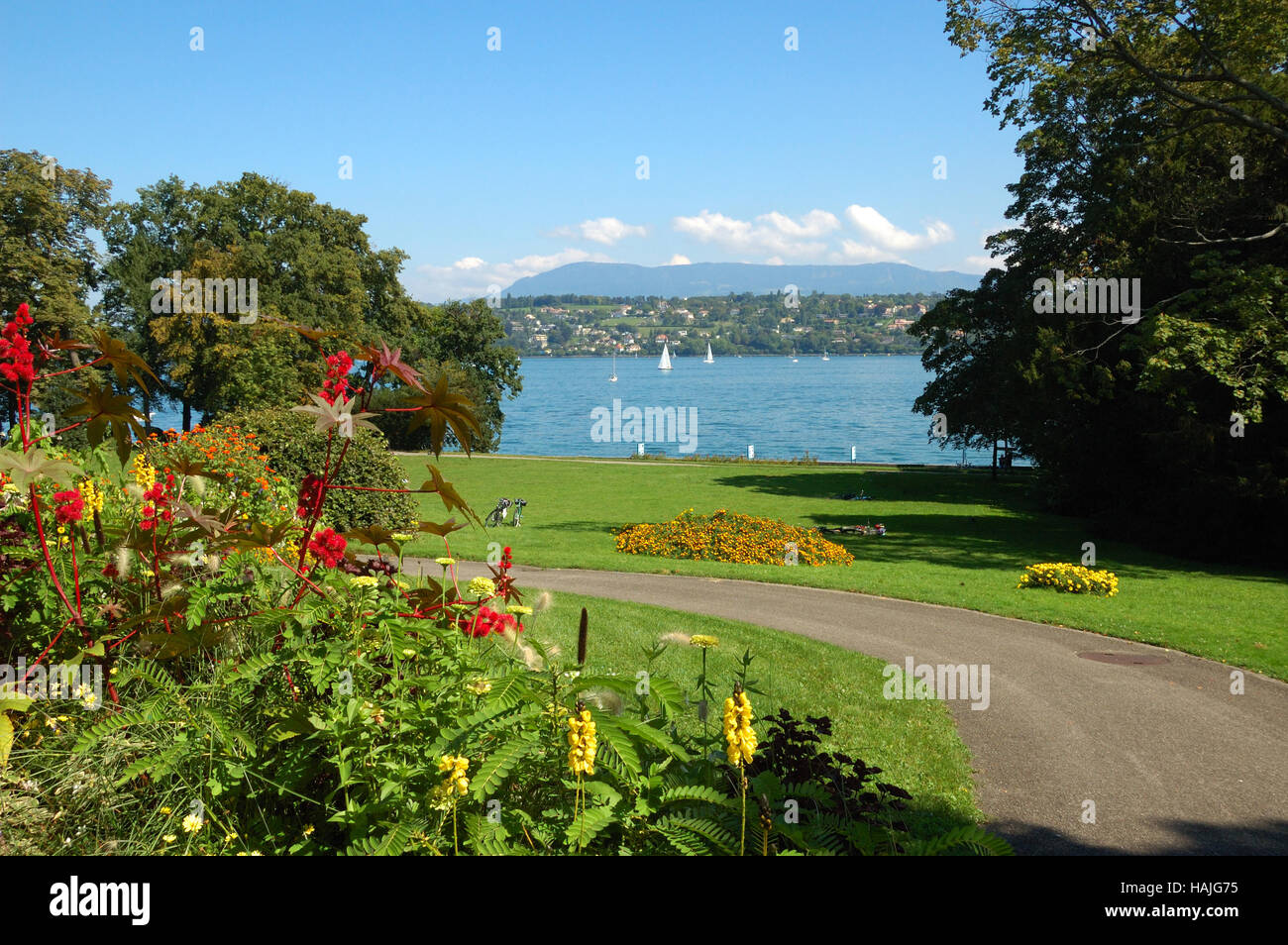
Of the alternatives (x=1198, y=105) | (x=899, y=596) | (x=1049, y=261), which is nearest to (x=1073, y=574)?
(x=899, y=596)

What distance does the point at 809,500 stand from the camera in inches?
1225

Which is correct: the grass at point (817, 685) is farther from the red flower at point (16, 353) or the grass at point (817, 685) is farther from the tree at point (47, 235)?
the tree at point (47, 235)

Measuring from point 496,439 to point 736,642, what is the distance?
49241mm

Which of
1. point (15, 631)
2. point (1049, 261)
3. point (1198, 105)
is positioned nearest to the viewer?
point (15, 631)

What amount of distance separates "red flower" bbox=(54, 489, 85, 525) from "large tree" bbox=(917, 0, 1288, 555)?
59.4ft

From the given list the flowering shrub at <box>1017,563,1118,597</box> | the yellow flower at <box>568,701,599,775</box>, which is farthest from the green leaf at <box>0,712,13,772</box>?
the flowering shrub at <box>1017,563,1118,597</box>

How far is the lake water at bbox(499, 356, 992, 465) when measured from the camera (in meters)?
69.7

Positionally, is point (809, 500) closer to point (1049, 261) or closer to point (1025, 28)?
point (1049, 261)

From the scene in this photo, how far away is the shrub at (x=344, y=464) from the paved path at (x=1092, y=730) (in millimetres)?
7023

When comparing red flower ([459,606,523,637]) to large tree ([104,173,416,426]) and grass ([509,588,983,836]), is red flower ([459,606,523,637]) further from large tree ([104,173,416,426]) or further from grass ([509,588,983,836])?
large tree ([104,173,416,426])

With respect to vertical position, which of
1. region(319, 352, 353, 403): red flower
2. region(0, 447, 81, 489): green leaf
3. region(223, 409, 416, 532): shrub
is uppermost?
region(319, 352, 353, 403): red flower

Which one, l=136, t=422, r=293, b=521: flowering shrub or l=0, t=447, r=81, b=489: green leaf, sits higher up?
l=0, t=447, r=81, b=489: green leaf

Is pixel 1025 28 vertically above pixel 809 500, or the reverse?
pixel 1025 28
